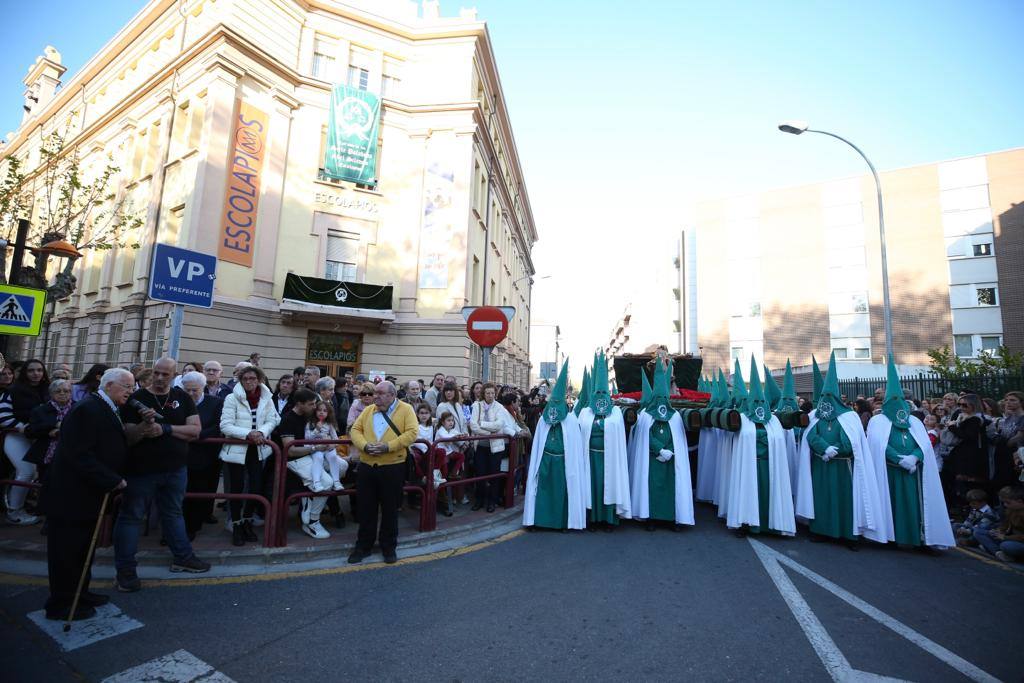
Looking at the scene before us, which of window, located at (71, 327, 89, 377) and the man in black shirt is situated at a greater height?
window, located at (71, 327, 89, 377)

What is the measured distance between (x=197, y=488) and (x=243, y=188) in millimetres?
13804

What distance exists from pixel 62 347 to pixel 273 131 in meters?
14.3

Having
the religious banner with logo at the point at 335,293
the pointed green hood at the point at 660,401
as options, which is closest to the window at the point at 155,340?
the religious banner with logo at the point at 335,293

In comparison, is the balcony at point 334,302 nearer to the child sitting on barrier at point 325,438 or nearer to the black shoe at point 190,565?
the child sitting on barrier at point 325,438

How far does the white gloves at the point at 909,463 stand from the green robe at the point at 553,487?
13.0 ft

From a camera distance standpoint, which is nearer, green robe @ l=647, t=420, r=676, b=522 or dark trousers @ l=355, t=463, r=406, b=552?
dark trousers @ l=355, t=463, r=406, b=552

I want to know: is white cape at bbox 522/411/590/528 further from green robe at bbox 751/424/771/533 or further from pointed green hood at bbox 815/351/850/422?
pointed green hood at bbox 815/351/850/422

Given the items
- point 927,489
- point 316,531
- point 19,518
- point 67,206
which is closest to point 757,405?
point 927,489

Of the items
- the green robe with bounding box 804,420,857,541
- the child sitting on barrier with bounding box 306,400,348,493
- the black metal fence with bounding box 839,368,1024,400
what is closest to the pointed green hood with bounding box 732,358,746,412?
the green robe with bounding box 804,420,857,541

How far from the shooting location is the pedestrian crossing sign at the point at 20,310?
20.8 feet

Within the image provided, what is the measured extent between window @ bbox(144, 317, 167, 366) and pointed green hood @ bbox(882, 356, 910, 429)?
734 inches

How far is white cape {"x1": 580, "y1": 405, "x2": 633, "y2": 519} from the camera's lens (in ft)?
21.3

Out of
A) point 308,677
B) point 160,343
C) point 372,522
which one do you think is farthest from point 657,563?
point 160,343

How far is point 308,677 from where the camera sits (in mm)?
2908
